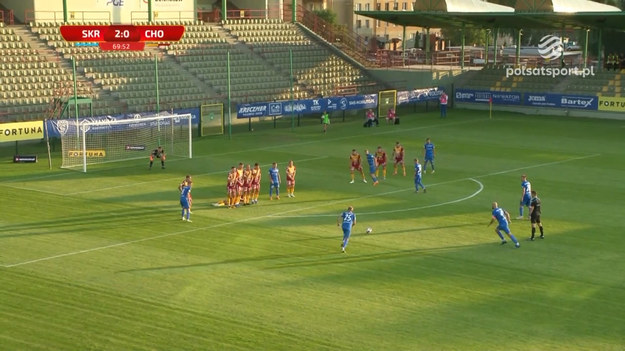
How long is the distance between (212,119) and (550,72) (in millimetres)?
29725

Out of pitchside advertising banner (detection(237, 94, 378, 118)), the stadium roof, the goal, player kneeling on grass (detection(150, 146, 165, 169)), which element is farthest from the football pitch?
the stadium roof

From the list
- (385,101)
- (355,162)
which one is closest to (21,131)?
(355,162)

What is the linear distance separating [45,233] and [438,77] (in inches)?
1867

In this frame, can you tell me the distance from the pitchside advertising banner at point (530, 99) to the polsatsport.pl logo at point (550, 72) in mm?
3765

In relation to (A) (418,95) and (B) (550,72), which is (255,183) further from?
(B) (550,72)

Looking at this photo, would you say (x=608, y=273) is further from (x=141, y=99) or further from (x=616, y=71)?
(x=616, y=71)

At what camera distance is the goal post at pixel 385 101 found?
217ft

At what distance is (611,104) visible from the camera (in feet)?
218

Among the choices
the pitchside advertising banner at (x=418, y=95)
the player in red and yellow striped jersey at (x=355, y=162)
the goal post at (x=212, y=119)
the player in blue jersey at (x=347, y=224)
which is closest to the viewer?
the player in blue jersey at (x=347, y=224)

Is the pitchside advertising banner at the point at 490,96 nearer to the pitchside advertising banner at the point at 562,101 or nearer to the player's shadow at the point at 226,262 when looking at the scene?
the pitchside advertising banner at the point at 562,101

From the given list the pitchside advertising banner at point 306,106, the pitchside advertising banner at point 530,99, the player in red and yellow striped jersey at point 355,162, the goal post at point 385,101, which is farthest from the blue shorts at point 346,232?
the pitchside advertising banner at point 530,99

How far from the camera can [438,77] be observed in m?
73.8

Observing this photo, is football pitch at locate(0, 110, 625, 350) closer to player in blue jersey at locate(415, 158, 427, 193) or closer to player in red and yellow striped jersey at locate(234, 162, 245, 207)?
player in blue jersey at locate(415, 158, 427, 193)

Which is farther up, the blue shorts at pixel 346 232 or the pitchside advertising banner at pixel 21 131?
the pitchside advertising banner at pixel 21 131
